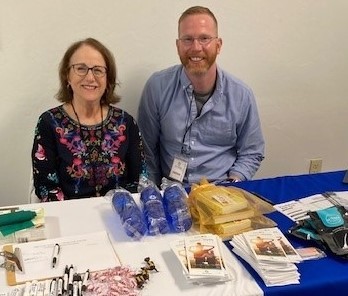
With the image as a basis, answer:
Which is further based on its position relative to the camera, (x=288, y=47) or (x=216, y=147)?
(x=288, y=47)

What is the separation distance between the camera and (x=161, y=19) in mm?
2102

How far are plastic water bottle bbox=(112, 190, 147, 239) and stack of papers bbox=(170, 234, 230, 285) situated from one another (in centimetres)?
12

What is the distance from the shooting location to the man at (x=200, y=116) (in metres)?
1.96

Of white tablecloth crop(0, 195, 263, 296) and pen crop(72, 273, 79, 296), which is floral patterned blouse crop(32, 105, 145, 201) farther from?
pen crop(72, 273, 79, 296)

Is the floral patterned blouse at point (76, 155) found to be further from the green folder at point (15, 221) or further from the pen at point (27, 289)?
the pen at point (27, 289)

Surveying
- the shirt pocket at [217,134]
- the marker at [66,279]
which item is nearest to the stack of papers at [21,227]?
the marker at [66,279]

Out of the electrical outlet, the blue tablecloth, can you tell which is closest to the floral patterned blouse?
the blue tablecloth

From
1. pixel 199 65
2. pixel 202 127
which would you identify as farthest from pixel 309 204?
pixel 199 65

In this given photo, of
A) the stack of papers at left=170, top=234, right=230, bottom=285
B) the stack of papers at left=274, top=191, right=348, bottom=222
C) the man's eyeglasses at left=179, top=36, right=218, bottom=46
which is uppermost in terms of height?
the man's eyeglasses at left=179, top=36, right=218, bottom=46

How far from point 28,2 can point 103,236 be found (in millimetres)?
1186

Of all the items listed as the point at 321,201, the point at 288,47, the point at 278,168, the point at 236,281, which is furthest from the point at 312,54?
the point at 236,281

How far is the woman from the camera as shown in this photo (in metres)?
1.72

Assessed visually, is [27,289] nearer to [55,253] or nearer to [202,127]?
[55,253]

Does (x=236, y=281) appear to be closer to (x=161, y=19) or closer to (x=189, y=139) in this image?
(x=189, y=139)
